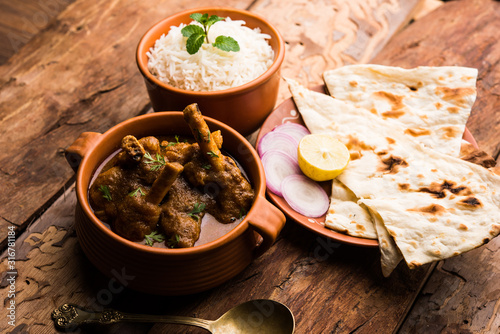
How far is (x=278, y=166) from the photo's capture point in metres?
2.04

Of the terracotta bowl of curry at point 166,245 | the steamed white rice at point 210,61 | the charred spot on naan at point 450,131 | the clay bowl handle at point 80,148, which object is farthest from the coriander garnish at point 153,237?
the charred spot on naan at point 450,131

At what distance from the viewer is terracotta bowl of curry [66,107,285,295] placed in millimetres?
1467

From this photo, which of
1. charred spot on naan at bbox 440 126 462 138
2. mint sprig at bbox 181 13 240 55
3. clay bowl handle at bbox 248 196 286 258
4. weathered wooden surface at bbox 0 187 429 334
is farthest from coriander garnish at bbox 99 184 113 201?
charred spot on naan at bbox 440 126 462 138

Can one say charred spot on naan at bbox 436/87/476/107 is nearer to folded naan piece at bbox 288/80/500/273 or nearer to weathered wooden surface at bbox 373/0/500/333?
weathered wooden surface at bbox 373/0/500/333

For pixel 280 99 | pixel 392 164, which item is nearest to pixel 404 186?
pixel 392 164

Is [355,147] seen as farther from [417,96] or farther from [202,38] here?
[202,38]

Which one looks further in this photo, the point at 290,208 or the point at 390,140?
the point at 390,140

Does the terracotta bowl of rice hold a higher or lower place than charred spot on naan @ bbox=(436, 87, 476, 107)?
higher

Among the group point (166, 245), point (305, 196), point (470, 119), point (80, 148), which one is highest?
point (80, 148)

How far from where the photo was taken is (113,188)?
1.61 m

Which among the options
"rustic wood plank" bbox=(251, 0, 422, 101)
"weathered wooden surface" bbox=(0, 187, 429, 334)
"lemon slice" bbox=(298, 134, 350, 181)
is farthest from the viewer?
"rustic wood plank" bbox=(251, 0, 422, 101)

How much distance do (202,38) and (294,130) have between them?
25.2 inches

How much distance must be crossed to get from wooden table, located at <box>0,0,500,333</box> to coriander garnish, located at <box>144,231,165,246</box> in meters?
0.29

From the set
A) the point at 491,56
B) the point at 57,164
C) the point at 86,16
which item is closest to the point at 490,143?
the point at 491,56
